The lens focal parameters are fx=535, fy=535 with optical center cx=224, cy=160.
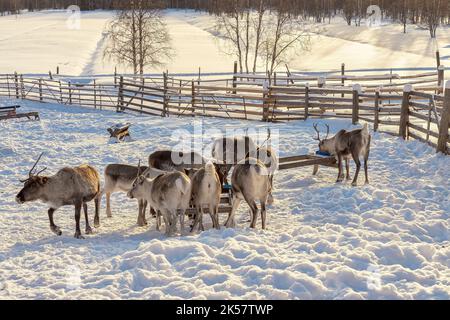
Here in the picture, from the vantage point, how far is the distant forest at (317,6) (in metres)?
42.9

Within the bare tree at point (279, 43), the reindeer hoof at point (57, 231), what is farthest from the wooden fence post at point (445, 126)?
the bare tree at point (279, 43)

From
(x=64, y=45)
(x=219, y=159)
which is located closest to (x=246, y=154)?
(x=219, y=159)

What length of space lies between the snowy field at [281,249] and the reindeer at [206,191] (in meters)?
0.48

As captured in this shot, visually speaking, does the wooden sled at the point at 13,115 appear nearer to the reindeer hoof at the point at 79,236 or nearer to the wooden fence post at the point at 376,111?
the wooden fence post at the point at 376,111

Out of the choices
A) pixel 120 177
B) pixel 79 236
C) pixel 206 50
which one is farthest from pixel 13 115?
pixel 206 50

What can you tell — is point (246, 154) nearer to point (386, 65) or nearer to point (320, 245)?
point (320, 245)

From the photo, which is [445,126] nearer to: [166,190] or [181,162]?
[181,162]

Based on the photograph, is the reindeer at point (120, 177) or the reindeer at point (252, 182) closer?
Answer: the reindeer at point (252, 182)

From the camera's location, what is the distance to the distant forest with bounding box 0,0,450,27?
4291 cm

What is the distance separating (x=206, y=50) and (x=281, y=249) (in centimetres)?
5071

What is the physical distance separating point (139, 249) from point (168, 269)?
2.46 feet

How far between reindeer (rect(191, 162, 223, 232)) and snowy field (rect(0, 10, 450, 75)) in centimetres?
3441

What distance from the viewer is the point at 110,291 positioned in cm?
582

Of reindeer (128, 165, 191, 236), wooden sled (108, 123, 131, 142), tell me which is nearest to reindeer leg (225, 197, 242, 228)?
reindeer (128, 165, 191, 236)
